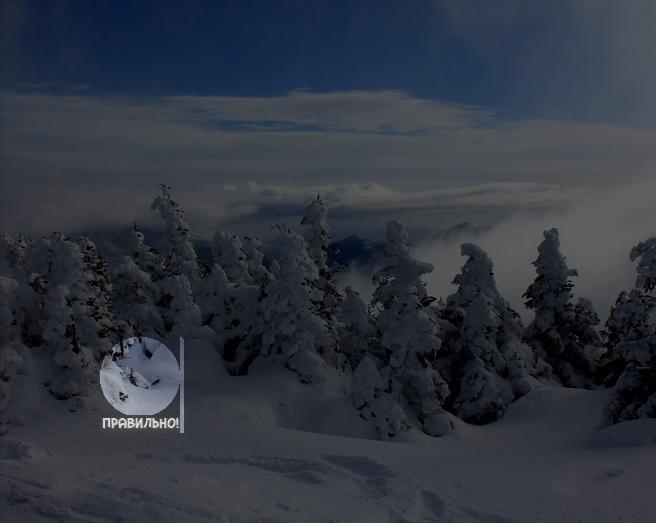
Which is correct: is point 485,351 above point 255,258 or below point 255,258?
below

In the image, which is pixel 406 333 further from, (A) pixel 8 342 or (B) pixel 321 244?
(A) pixel 8 342

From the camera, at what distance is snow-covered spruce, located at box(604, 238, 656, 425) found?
21.7 meters

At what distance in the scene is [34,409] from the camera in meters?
20.5

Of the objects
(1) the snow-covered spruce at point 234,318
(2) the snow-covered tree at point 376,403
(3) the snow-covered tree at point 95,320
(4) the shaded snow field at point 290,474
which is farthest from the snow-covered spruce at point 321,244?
(3) the snow-covered tree at point 95,320

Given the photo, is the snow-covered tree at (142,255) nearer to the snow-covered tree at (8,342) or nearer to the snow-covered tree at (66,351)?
the snow-covered tree at (8,342)

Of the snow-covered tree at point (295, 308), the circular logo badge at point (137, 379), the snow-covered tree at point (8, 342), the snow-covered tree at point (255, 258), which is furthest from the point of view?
the snow-covered tree at point (255, 258)

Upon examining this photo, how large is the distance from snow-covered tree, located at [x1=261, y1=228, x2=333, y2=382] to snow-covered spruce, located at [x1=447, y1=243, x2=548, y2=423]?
30.7ft

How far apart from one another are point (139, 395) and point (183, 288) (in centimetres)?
733

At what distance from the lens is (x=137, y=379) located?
2364 centimetres

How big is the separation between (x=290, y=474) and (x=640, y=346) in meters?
15.2

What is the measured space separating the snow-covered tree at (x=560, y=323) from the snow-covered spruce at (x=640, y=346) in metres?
12.7

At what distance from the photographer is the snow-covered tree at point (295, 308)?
27938mm

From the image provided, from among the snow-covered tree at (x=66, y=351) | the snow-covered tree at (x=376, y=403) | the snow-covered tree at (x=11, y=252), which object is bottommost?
the snow-covered tree at (x=376, y=403)

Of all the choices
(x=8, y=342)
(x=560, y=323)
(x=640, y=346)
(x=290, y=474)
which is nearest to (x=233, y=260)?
(x=8, y=342)
